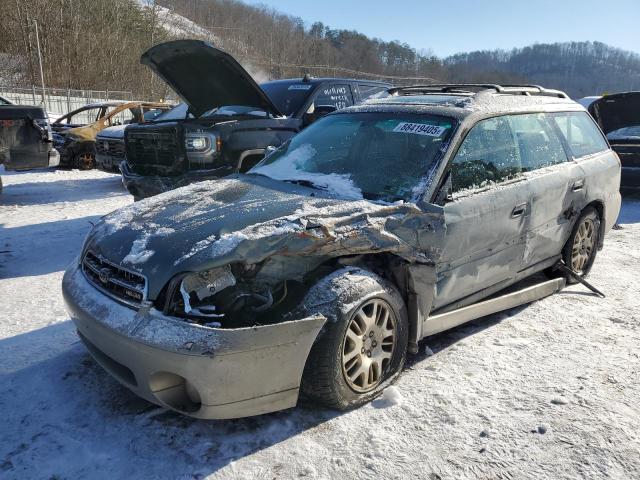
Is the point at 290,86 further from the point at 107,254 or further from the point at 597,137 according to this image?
the point at 107,254

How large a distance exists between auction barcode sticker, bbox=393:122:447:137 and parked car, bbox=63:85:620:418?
0.05ft

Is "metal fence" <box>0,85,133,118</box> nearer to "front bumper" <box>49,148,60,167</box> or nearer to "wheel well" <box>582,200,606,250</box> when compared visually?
"front bumper" <box>49,148,60,167</box>

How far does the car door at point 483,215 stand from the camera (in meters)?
3.18

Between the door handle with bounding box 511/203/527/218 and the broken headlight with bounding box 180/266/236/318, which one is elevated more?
the door handle with bounding box 511/203/527/218

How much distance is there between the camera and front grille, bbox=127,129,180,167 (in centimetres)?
602

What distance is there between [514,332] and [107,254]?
113 inches

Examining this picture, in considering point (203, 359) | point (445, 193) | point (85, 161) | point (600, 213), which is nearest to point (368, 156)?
point (445, 193)

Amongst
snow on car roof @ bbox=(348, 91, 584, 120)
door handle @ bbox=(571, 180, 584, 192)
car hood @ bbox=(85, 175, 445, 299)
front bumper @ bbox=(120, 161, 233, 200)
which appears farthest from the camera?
front bumper @ bbox=(120, 161, 233, 200)

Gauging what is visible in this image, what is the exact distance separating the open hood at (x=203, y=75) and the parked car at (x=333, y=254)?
2.05 m

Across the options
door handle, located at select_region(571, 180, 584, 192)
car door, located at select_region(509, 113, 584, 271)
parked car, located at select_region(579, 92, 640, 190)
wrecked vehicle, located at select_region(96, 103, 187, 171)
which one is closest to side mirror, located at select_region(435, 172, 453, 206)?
car door, located at select_region(509, 113, 584, 271)

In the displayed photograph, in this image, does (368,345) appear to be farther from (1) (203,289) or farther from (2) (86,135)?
(2) (86,135)

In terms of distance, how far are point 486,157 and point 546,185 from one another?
70cm

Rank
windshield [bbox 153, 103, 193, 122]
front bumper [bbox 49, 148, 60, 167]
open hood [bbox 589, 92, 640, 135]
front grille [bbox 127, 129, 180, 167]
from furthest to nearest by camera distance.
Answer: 1. front bumper [bbox 49, 148, 60, 167]
2. open hood [bbox 589, 92, 640, 135]
3. windshield [bbox 153, 103, 193, 122]
4. front grille [bbox 127, 129, 180, 167]

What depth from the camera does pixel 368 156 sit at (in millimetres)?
3535
